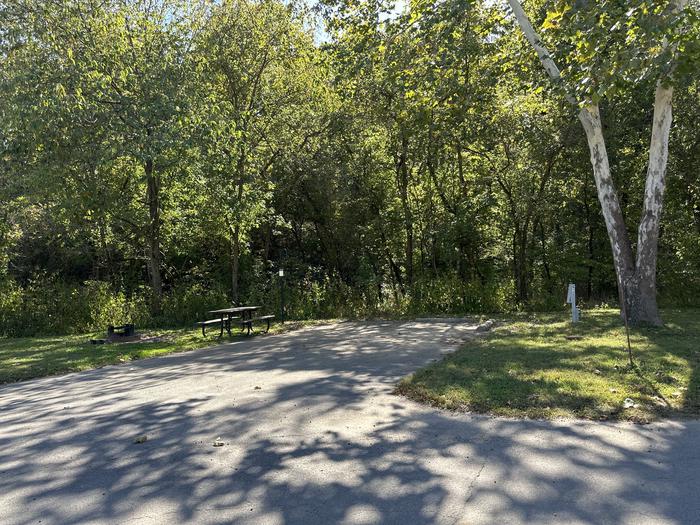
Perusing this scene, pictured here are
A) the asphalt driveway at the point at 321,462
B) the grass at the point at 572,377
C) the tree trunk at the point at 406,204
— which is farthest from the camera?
the tree trunk at the point at 406,204

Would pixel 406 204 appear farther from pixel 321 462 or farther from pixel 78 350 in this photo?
pixel 321 462

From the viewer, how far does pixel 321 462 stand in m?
4.09

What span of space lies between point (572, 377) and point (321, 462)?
3.41m

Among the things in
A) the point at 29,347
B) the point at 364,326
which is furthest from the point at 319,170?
the point at 29,347

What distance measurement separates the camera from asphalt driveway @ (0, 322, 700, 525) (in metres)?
3.28

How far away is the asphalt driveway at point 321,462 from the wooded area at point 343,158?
18.8ft

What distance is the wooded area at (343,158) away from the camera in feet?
36.7

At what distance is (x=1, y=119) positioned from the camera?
12391mm

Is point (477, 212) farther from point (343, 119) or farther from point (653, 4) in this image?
→ point (653, 4)

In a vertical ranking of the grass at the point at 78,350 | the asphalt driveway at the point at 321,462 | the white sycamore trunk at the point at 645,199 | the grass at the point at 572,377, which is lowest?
the asphalt driveway at the point at 321,462

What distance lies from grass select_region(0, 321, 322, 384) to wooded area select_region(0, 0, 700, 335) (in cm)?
229

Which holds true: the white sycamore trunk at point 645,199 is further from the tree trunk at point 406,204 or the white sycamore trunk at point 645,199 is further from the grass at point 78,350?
the grass at point 78,350

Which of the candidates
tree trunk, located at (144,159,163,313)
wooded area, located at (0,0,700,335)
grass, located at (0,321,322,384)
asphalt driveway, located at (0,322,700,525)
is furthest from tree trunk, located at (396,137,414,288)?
asphalt driveway, located at (0,322,700,525)

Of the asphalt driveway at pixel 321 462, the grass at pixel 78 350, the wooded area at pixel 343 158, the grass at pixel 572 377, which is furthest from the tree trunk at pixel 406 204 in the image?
the asphalt driveway at pixel 321 462
